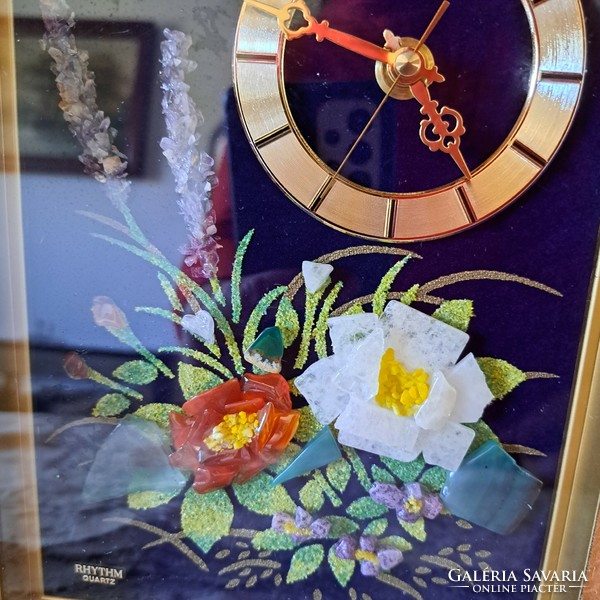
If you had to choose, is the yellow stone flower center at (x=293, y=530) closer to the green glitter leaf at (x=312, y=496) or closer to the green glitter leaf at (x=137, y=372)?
the green glitter leaf at (x=312, y=496)

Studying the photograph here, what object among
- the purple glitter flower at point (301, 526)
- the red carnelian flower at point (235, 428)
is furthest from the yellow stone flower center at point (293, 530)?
the red carnelian flower at point (235, 428)

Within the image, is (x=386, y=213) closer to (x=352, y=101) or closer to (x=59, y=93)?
(x=352, y=101)

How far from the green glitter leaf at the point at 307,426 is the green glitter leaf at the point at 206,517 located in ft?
0.57

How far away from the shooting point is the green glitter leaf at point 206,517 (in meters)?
0.96

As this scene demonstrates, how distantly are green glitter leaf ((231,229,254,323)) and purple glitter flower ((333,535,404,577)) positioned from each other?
16.5 inches

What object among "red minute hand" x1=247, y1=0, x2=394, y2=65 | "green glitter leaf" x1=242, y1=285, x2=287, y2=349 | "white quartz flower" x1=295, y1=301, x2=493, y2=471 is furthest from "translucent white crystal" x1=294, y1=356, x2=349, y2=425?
"red minute hand" x1=247, y1=0, x2=394, y2=65

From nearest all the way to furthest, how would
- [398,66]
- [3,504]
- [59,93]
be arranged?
[398,66], [59,93], [3,504]

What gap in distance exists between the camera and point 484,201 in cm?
83

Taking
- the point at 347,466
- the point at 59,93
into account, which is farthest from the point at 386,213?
the point at 59,93

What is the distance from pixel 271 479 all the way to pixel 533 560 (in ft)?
1.48

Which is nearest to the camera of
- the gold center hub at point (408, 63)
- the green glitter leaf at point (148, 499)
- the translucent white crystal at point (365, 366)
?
the gold center hub at point (408, 63)

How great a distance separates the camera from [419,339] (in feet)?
2.88

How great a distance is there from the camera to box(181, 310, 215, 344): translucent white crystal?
0.92m

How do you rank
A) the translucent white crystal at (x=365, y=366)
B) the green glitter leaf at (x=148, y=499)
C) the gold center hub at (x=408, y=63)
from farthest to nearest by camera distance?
the green glitter leaf at (x=148, y=499), the translucent white crystal at (x=365, y=366), the gold center hub at (x=408, y=63)
